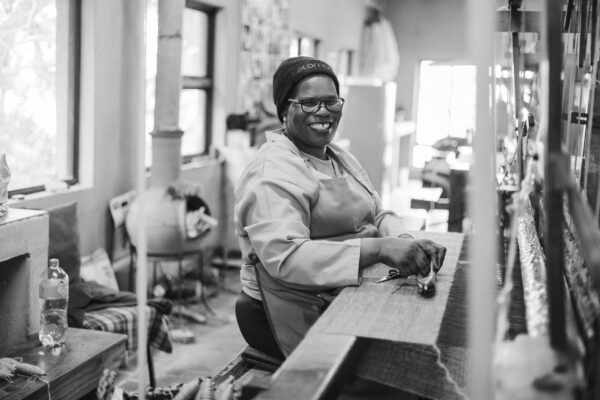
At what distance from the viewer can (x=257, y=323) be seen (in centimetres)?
237

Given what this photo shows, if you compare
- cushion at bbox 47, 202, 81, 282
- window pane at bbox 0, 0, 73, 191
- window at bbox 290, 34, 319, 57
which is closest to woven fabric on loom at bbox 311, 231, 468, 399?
cushion at bbox 47, 202, 81, 282

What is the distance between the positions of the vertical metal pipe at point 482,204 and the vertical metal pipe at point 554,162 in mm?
71

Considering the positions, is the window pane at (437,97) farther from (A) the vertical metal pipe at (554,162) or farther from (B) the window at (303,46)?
(A) the vertical metal pipe at (554,162)

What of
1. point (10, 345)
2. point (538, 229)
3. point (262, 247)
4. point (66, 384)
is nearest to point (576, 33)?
point (538, 229)

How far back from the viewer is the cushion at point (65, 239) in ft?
13.0

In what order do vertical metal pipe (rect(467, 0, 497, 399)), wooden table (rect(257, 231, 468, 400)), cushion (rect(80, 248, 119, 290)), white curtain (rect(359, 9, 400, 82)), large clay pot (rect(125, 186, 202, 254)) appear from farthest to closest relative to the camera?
white curtain (rect(359, 9, 400, 82))
large clay pot (rect(125, 186, 202, 254))
cushion (rect(80, 248, 119, 290))
wooden table (rect(257, 231, 468, 400))
vertical metal pipe (rect(467, 0, 497, 399))

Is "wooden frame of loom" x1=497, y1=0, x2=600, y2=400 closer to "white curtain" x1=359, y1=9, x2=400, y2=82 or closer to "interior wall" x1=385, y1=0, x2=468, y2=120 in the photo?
"white curtain" x1=359, y1=9, x2=400, y2=82

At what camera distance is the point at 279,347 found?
2205mm

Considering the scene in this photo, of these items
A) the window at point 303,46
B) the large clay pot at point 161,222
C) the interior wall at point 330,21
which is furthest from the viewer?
the window at point 303,46

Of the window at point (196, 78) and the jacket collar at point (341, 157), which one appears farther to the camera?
the window at point (196, 78)

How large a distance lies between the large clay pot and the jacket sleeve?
3.00 metres

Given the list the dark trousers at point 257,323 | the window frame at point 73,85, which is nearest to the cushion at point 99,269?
the window frame at point 73,85

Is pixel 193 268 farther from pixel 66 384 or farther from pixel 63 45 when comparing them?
pixel 66 384

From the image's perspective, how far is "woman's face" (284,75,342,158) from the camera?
7.78 feet
